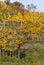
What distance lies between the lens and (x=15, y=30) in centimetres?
2180

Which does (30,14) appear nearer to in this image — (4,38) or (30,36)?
(30,36)

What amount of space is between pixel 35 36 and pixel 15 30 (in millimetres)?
5585

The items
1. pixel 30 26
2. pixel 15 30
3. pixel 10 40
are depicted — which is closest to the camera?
pixel 10 40

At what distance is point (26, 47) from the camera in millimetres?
23078

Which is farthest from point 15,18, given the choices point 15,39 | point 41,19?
point 15,39

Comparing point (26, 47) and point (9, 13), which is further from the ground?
point (9, 13)

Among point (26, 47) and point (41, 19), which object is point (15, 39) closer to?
point (26, 47)

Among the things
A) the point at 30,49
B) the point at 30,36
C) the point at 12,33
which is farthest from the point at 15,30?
the point at 30,36

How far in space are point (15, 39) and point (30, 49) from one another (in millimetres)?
3132

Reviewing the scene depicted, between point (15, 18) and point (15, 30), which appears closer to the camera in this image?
point (15, 30)

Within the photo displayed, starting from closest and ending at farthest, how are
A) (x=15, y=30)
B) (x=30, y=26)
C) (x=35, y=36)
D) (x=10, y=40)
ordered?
→ (x=10, y=40) → (x=15, y=30) → (x=30, y=26) → (x=35, y=36)

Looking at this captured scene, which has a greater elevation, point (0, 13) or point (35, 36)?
point (0, 13)

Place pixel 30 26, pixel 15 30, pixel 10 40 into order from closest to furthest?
1. pixel 10 40
2. pixel 15 30
3. pixel 30 26

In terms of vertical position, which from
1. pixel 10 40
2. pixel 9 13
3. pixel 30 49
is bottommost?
pixel 30 49
